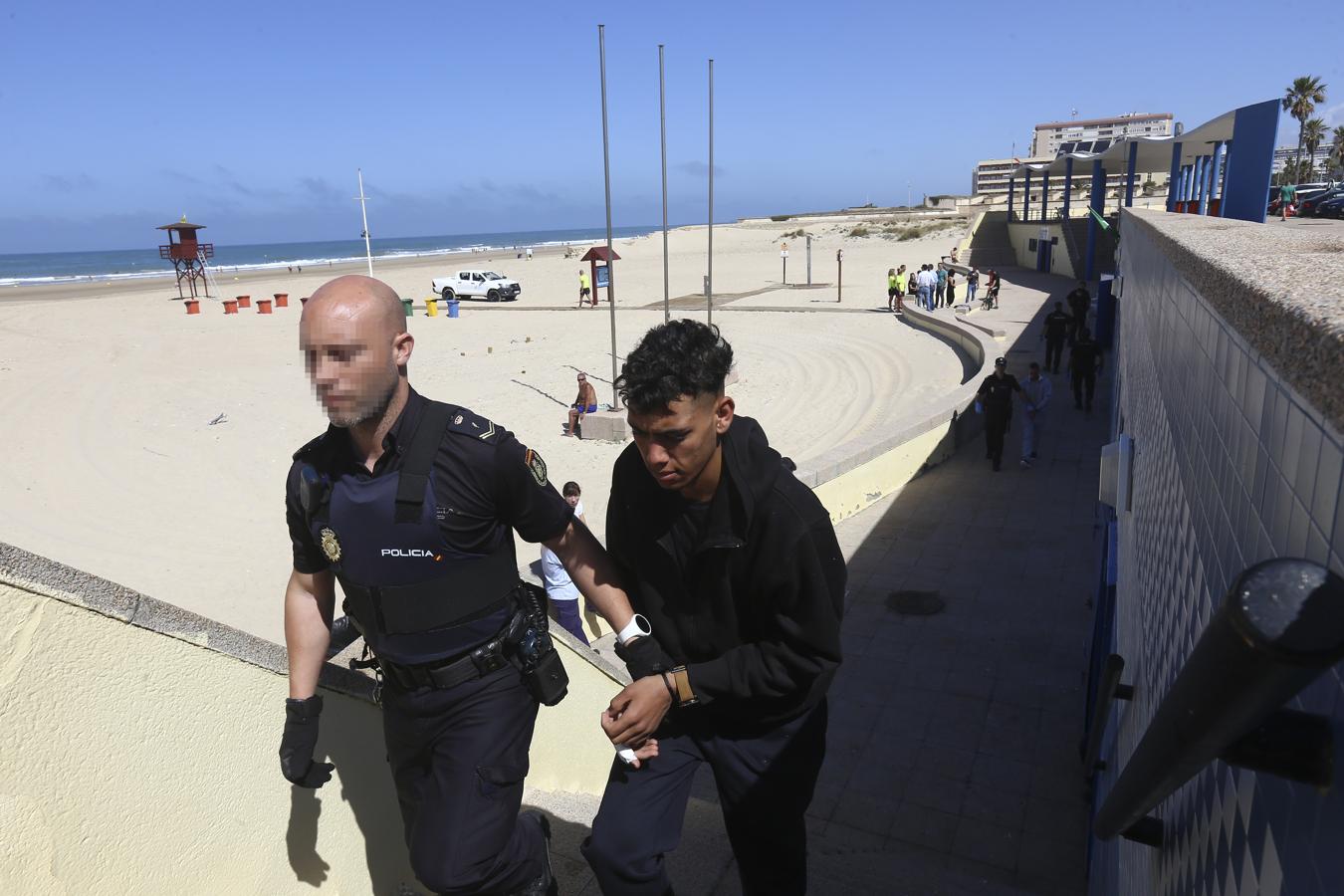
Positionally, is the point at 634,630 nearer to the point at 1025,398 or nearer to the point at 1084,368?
the point at 1025,398

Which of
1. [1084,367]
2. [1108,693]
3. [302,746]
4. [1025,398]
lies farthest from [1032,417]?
[302,746]

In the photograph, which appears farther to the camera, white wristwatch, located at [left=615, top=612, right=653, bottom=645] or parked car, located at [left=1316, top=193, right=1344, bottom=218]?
parked car, located at [left=1316, top=193, right=1344, bottom=218]

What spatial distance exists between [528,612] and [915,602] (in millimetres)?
5843

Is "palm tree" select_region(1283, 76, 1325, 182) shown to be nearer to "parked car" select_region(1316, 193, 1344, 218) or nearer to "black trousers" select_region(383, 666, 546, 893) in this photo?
"parked car" select_region(1316, 193, 1344, 218)

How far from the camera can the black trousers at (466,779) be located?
2.58 m

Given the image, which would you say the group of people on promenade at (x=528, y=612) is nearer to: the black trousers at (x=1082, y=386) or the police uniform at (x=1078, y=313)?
the black trousers at (x=1082, y=386)

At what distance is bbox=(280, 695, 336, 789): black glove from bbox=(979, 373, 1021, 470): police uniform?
33.4ft

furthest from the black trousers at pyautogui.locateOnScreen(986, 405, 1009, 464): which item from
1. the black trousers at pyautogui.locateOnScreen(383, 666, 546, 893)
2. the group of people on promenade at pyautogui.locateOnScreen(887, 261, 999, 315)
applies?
the group of people on promenade at pyautogui.locateOnScreen(887, 261, 999, 315)

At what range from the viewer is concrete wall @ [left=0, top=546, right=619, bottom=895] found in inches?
81.0

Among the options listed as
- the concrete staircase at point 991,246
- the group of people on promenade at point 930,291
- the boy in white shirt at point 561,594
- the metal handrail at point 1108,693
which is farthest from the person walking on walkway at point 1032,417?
the concrete staircase at point 991,246

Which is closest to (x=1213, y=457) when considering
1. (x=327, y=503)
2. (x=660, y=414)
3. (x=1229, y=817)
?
(x=1229, y=817)

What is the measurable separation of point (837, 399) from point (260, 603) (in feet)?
37.5

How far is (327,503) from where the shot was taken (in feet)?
8.73

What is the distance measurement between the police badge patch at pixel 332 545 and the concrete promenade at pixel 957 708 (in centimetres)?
168
